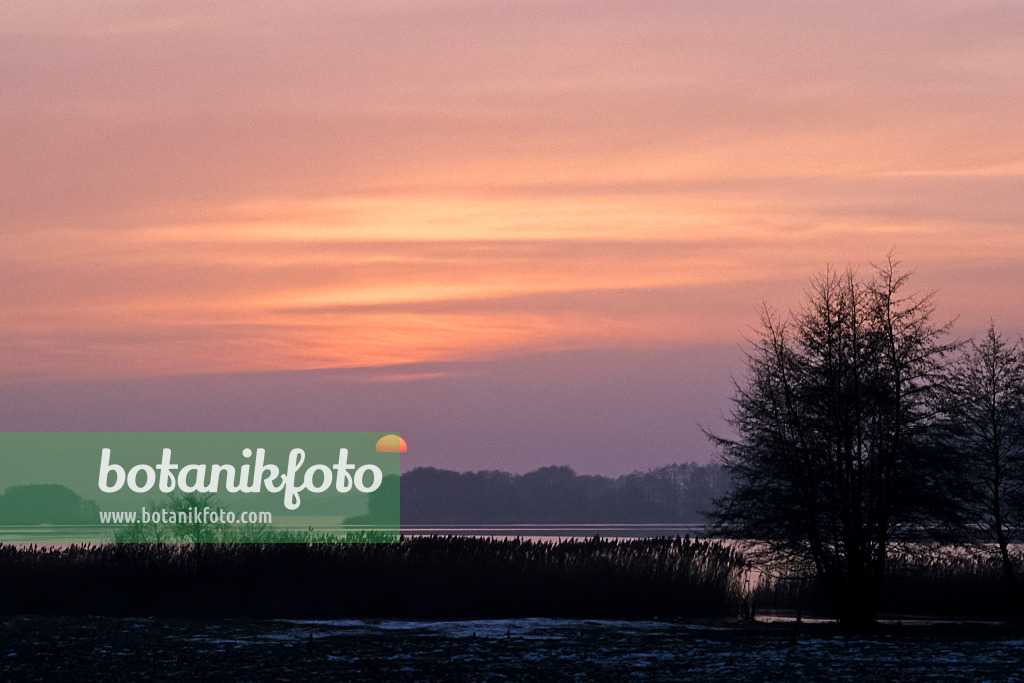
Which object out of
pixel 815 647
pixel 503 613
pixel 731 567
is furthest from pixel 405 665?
pixel 731 567

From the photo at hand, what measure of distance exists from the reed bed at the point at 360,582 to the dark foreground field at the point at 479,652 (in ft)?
13.3

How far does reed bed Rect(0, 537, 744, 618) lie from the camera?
36625mm

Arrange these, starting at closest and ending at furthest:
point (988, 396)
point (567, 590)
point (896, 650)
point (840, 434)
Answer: point (896, 650), point (840, 434), point (567, 590), point (988, 396)

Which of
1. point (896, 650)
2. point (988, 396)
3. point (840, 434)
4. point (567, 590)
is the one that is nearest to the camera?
point (896, 650)

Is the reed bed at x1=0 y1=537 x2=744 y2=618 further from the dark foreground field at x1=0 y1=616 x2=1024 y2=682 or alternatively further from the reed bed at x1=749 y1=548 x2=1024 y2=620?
the dark foreground field at x1=0 y1=616 x2=1024 y2=682

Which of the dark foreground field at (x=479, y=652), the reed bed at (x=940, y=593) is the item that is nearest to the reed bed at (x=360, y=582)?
the reed bed at (x=940, y=593)

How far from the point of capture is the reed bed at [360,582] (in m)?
36.6

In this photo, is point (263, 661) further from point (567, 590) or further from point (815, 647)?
point (567, 590)

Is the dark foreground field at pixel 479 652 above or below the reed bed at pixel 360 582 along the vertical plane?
below

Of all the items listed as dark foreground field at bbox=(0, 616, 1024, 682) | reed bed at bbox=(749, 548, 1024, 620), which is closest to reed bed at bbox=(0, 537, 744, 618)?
reed bed at bbox=(749, 548, 1024, 620)

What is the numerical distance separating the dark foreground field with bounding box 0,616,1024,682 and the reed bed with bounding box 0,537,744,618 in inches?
159

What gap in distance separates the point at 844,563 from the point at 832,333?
22.8 ft

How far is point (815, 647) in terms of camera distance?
26031mm

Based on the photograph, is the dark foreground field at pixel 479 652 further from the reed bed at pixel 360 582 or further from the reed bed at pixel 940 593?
the reed bed at pixel 940 593
